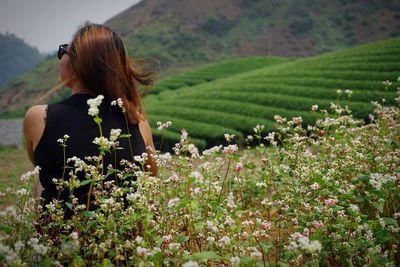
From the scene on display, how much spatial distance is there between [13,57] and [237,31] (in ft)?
428

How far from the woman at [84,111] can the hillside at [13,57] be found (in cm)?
16711

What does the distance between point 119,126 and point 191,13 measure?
3267 inches

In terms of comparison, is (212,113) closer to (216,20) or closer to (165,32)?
(165,32)

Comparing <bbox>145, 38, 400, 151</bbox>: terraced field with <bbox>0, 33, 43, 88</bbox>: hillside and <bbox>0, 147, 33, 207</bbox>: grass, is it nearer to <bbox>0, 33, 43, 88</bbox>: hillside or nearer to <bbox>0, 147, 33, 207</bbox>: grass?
<bbox>0, 147, 33, 207</bbox>: grass

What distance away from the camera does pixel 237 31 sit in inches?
3024

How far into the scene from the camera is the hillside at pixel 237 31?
67000mm

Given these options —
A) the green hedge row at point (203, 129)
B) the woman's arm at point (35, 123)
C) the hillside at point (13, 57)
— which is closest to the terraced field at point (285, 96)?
the green hedge row at point (203, 129)

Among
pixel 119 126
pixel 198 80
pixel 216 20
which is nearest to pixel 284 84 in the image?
pixel 198 80

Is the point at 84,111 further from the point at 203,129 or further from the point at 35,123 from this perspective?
the point at 203,129

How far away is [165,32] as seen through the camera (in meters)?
72.2

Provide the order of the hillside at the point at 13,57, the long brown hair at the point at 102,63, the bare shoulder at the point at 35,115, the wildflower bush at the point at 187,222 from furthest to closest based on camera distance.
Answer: the hillside at the point at 13,57, the long brown hair at the point at 102,63, the bare shoulder at the point at 35,115, the wildflower bush at the point at 187,222

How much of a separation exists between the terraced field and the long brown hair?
12.5 meters

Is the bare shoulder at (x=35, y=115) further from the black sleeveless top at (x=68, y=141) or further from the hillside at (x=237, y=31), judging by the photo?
the hillside at (x=237, y=31)

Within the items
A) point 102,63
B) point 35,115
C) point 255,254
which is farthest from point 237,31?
point 255,254
